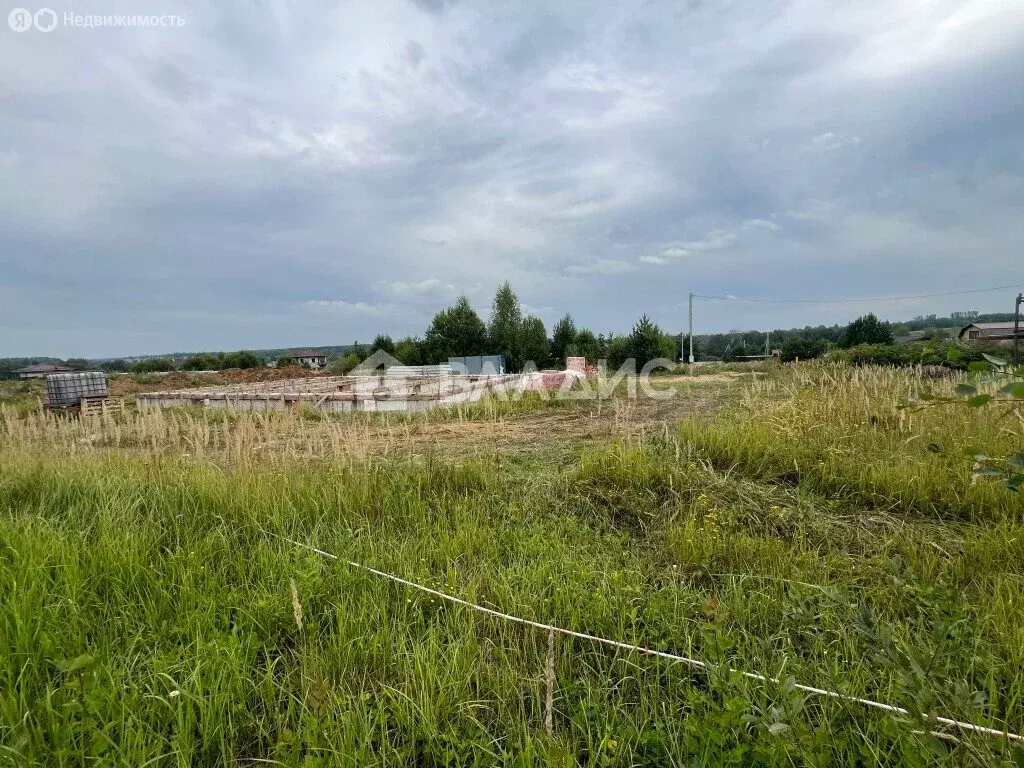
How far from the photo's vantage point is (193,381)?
24094 mm

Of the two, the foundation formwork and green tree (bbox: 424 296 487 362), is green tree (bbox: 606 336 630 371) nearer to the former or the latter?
green tree (bbox: 424 296 487 362)

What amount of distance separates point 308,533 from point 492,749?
1.75m

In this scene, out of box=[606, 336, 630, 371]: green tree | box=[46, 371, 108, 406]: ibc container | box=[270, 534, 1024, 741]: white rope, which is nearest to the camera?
box=[270, 534, 1024, 741]: white rope

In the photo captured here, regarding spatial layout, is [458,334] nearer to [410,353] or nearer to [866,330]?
[410,353]

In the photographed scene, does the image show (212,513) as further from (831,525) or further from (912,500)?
(912,500)

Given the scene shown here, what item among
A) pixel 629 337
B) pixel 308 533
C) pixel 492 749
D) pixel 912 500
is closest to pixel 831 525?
pixel 912 500

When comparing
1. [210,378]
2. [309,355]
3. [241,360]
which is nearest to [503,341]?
[210,378]

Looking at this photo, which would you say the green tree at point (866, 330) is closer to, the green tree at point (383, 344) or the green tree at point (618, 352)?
the green tree at point (618, 352)

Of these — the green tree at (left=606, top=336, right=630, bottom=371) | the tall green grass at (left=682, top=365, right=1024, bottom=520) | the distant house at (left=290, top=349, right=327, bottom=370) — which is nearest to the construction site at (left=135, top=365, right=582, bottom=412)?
the tall green grass at (left=682, top=365, right=1024, bottom=520)

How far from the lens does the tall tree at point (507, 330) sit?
31781mm

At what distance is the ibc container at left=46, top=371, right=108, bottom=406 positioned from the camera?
13.2m

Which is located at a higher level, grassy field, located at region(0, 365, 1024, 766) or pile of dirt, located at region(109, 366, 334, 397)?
pile of dirt, located at region(109, 366, 334, 397)

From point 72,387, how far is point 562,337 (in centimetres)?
2638

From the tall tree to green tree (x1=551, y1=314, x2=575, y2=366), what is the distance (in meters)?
2.93
